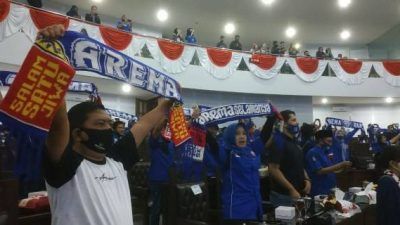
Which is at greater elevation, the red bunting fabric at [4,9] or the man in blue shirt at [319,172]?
the red bunting fabric at [4,9]

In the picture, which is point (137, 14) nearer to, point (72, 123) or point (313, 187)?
point (313, 187)

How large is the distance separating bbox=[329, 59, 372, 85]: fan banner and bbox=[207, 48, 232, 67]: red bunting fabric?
427 cm

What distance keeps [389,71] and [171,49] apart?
8.60m

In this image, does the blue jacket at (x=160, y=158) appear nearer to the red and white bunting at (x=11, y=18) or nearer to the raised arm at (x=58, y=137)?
the raised arm at (x=58, y=137)

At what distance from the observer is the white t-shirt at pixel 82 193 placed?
1457 mm

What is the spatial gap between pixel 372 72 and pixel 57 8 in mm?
11616

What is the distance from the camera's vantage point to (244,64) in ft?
44.0

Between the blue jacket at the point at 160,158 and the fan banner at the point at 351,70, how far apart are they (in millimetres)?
11055

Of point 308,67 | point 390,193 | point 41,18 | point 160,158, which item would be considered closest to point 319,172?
point 390,193

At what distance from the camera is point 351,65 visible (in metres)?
14.4

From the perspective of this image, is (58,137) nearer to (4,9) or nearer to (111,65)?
(111,65)

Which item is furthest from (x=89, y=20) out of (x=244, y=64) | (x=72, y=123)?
(x=72, y=123)

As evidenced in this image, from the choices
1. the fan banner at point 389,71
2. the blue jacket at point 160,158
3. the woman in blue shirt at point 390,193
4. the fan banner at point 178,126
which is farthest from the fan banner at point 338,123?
the fan banner at point 389,71

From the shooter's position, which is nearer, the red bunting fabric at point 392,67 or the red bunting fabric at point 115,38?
the red bunting fabric at point 115,38
